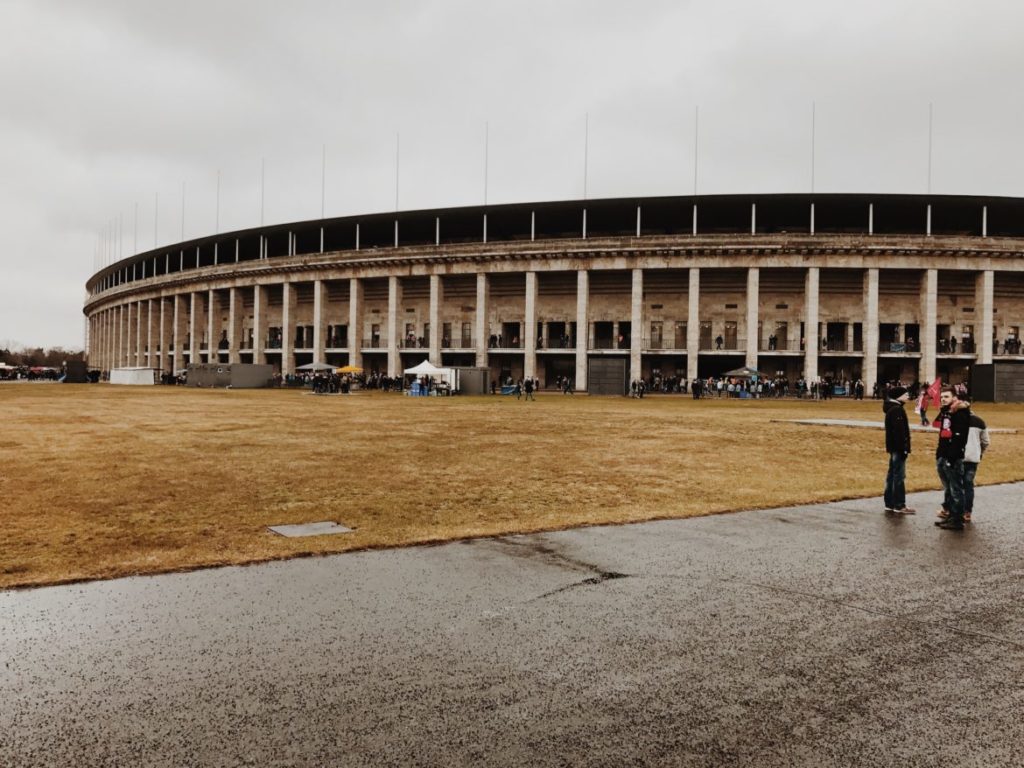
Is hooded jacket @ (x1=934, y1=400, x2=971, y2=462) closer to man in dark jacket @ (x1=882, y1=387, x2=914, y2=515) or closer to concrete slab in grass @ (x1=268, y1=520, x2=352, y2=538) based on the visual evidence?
man in dark jacket @ (x1=882, y1=387, x2=914, y2=515)

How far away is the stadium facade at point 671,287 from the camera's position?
5444cm

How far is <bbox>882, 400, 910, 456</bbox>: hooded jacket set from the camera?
10820 millimetres

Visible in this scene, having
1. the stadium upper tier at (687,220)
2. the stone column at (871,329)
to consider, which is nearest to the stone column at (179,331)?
the stadium upper tier at (687,220)

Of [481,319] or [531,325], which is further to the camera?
[481,319]

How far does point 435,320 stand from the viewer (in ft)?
205

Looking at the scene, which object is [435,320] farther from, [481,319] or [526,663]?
[526,663]

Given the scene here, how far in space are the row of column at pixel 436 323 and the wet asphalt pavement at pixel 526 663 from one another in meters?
49.9

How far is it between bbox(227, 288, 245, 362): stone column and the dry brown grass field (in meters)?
49.1

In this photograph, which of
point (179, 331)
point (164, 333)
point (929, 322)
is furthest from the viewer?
point (164, 333)

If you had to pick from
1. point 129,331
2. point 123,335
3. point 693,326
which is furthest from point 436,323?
point 123,335

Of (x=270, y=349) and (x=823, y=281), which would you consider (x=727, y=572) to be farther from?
(x=270, y=349)

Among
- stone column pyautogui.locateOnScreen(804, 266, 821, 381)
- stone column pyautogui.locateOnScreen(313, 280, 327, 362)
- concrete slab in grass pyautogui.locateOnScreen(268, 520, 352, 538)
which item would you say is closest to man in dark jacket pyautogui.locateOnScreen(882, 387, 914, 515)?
concrete slab in grass pyautogui.locateOnScreen(268, 520, 352, 538)

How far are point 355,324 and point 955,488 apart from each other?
5939cm

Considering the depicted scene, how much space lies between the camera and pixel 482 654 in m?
5.02
